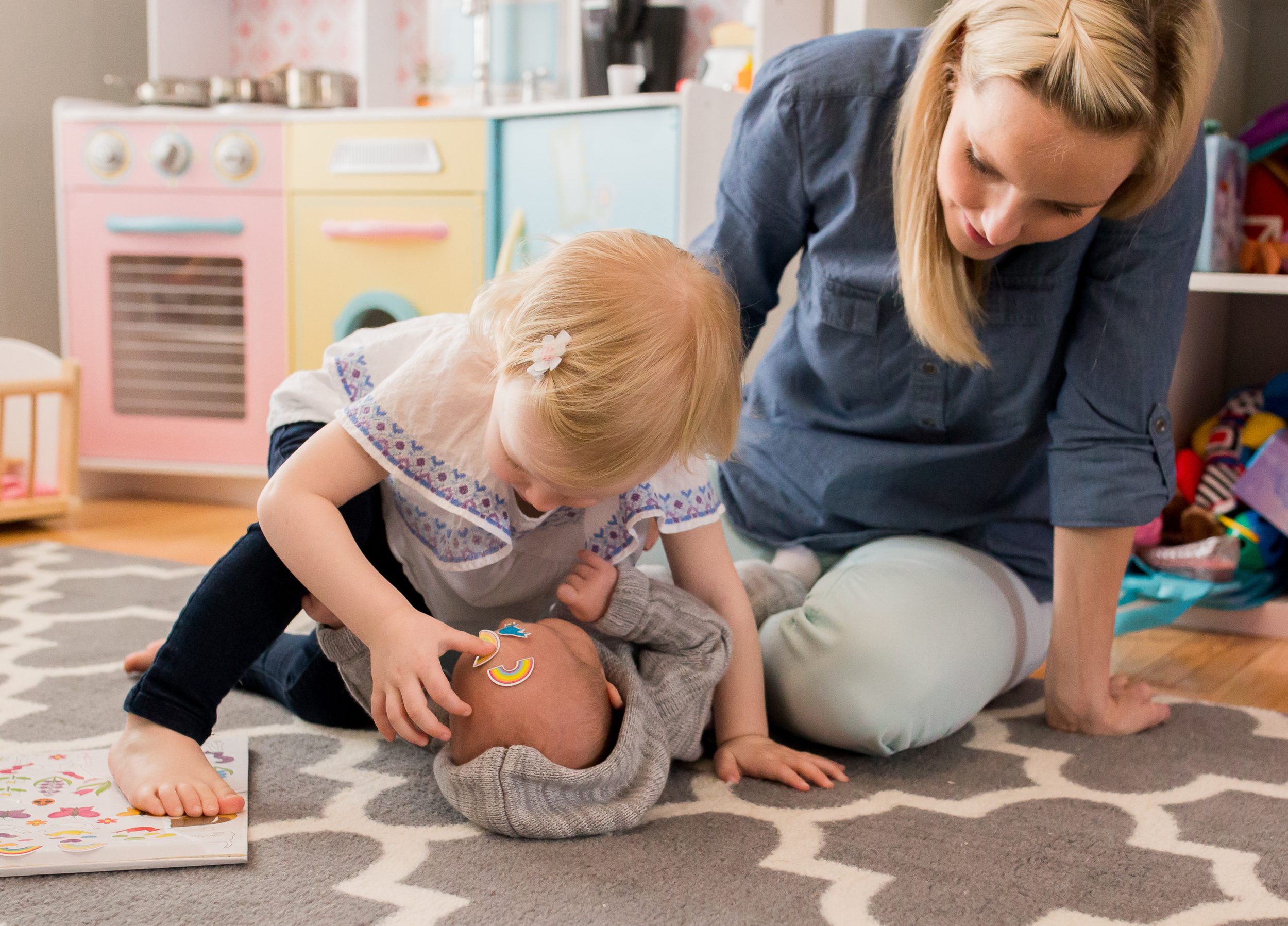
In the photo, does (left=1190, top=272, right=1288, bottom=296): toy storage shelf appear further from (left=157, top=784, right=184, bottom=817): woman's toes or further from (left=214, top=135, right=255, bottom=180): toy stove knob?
(left=214, top=135, right=255, bottom=180): toy stove knob

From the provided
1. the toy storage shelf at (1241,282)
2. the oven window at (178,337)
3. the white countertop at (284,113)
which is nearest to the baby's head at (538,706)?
the toy storage shelf at (1241,282)

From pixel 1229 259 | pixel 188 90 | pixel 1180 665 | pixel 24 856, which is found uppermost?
pixel 188 90

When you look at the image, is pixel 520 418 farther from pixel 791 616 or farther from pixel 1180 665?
pixel 1180 665

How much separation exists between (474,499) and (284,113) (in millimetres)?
1601

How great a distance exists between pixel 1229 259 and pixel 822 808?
3.62 ft

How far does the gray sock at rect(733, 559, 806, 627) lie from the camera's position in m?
1.11

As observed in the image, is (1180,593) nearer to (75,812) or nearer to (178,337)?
(75,812)

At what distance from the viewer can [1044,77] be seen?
0.79 m

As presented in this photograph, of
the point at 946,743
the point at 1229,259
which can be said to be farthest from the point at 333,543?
the point at 1229,259

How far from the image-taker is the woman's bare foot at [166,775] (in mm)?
791

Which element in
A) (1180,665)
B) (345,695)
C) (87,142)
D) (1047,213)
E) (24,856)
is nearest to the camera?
(24,856)

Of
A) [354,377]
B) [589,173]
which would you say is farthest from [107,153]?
[354,377]

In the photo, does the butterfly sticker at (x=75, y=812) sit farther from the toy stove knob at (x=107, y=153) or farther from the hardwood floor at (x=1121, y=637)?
the toy stove knob at (x=107, y=153)

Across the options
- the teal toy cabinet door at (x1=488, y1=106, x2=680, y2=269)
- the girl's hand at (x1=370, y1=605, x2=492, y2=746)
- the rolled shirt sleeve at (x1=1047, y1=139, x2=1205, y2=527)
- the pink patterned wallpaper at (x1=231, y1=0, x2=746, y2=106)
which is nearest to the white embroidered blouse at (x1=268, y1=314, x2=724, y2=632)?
the girl's hand at (x1=370, y1=605, x2=492, y2=746)
